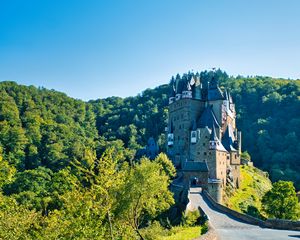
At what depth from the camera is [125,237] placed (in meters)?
22.5

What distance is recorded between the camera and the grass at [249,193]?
55.2 meters

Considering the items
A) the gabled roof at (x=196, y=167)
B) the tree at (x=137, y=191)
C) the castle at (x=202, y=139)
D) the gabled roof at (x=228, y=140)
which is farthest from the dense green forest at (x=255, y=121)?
the tree at (x=137, y=191)

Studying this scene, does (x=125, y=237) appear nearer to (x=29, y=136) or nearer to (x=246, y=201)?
(x=246, y=201)

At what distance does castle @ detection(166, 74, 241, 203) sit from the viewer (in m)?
54.9

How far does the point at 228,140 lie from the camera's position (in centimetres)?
6531

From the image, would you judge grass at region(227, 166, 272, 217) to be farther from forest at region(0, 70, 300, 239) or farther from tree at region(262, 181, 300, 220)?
forest at region(0, 70, 300, 239)

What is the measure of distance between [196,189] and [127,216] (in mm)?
24154

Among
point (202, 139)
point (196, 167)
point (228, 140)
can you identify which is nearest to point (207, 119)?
point (228, 140)

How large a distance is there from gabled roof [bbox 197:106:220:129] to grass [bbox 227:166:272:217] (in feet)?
39.9

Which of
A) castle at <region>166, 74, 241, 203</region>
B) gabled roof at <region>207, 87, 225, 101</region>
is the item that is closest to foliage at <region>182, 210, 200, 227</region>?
castle at <region>166, 74, 241, 203</region>

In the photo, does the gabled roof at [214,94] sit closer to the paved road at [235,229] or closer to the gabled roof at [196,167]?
the gabled roof at [196,167]

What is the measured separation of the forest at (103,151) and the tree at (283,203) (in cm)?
1412

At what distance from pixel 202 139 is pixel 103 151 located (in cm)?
3632

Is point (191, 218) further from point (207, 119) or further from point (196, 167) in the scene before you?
point (207, 119)
